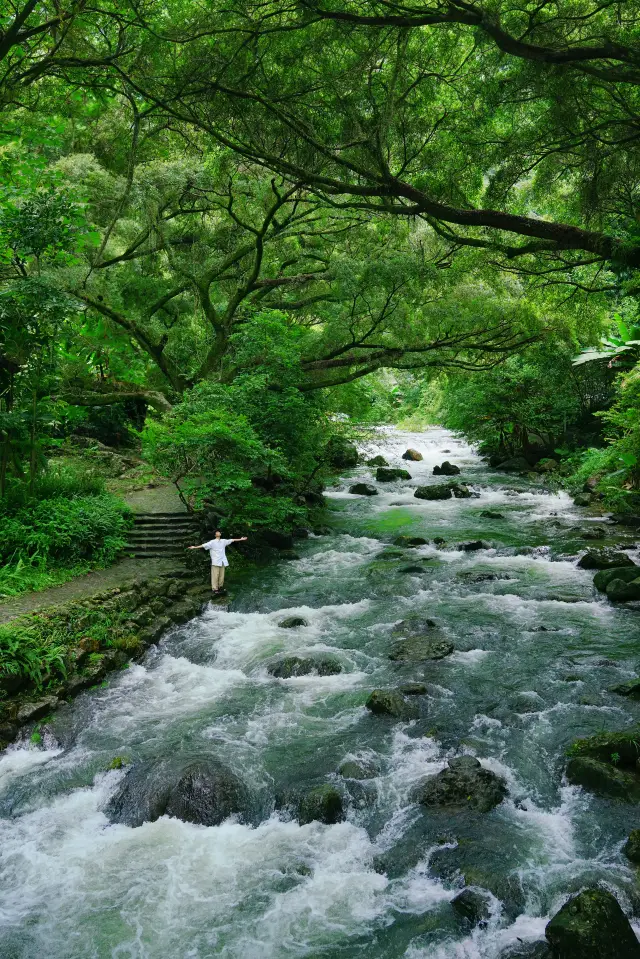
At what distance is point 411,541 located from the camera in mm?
14875

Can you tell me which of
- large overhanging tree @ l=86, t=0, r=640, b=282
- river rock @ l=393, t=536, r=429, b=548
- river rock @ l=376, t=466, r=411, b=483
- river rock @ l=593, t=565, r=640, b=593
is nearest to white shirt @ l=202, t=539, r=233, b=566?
river rock @ l=393, t=536, r=429, b=548

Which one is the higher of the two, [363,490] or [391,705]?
[363,490]

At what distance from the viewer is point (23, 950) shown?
4383 mm

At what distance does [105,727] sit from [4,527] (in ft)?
16.4

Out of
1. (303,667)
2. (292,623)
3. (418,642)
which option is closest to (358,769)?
(303,667)

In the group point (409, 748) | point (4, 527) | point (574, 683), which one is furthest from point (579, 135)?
point (4, 527)

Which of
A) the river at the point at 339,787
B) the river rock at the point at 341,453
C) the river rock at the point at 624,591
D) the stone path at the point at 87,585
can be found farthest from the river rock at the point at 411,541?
the stone path at the point at 87,585

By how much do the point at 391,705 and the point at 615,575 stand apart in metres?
5.76

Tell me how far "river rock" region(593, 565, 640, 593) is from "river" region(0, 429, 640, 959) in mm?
266

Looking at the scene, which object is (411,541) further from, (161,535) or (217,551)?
(161,535)

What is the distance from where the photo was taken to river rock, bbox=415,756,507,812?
562 cm

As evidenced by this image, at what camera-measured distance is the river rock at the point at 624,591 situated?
10.4 m

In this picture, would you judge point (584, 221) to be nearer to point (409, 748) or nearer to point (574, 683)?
point (574, 683)

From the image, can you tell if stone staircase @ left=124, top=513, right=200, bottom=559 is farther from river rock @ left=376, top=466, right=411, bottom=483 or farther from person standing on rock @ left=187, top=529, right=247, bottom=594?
river rock @ left=376, top=466, right=411, bottom=483
